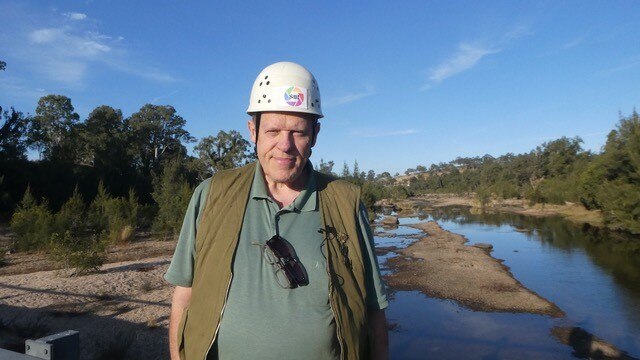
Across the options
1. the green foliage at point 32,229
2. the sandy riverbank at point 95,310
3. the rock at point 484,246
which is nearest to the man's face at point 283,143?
the sandy riverbank at point 95,310

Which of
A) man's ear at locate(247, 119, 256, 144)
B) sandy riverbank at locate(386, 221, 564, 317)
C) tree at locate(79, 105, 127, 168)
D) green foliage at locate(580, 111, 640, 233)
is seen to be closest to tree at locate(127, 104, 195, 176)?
tree at locate(79, 105, 127, 168)

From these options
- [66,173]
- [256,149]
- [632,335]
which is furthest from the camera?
[66,173]

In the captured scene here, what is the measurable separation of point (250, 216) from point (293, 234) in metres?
0.19

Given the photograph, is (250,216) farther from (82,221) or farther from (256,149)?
(82,221)

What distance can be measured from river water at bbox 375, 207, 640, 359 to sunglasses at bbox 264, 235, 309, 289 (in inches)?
343

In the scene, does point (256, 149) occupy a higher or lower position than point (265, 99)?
lower

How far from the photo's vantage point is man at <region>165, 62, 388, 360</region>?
158 centimetres

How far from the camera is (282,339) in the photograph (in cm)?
157

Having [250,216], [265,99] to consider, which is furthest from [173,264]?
[265,99]

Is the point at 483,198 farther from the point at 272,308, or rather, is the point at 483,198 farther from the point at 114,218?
the point at 272,308

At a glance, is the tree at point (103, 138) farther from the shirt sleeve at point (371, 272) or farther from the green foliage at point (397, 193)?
the green foliage at point (397, 193)

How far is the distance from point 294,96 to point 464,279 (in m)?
16.7

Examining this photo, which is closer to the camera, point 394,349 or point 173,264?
point 173,264

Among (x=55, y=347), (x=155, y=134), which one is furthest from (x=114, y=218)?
(x=155, y=134)
